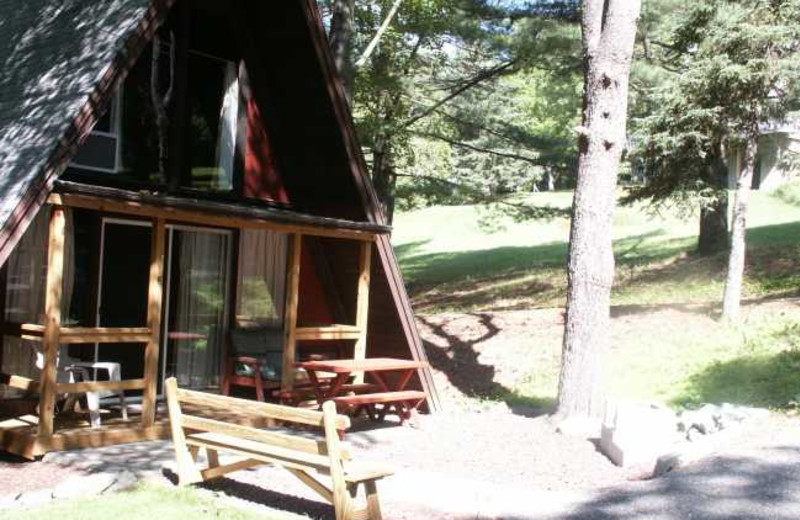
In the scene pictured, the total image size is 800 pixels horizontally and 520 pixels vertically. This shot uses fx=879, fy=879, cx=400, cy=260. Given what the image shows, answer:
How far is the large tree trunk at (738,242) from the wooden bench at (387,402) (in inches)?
236

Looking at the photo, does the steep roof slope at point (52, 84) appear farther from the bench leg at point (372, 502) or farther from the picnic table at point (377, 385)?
the picnic table at point (377, 385)

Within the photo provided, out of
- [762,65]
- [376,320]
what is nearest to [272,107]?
[376,320]

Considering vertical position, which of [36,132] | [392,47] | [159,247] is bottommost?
[159,247]

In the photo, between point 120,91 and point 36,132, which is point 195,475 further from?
point 120,91

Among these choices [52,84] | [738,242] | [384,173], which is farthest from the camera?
[384,173]

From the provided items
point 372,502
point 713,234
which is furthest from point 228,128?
point 713,234

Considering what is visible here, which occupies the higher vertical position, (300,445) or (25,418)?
(300,445)

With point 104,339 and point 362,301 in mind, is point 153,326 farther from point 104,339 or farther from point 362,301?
point 362,301

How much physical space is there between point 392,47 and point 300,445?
17.2 meters

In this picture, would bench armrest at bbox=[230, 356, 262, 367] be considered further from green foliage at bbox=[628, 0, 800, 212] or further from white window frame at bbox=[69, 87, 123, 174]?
green foliage at bbox=[628, 0, 800, 212]

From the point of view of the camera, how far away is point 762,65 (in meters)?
14.0

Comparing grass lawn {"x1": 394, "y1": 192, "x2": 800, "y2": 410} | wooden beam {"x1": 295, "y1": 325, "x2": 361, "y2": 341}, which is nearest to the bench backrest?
wooden beam {"x1": 295, "y1": 325, "x2": 361, "y2": 341}

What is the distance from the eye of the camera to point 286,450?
6484 mm

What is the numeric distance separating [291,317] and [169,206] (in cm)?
249
